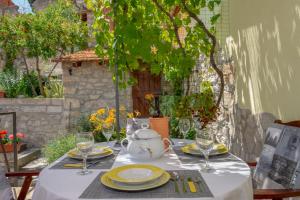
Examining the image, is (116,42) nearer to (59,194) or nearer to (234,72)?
(234,72)

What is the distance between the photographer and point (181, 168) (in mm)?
1562

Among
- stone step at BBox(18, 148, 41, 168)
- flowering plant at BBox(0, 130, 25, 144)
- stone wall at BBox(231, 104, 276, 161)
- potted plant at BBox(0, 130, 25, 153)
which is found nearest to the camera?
stone wall at BBox(231, 104, 276, 161)

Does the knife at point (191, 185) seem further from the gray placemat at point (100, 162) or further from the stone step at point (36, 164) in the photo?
the stone step at point (36, 164)

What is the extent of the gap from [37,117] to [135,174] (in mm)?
6119

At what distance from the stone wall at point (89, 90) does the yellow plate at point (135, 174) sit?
524 centimetres

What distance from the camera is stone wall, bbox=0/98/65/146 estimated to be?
6.92 m

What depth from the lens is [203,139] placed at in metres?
1.65

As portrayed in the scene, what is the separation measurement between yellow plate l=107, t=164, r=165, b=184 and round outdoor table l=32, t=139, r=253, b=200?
115 millimetres

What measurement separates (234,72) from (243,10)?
717 millimetres

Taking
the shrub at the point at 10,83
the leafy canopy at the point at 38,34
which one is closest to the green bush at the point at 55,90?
the shrub at the point at 10,83

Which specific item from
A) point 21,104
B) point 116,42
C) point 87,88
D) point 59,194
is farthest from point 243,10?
point 21,104

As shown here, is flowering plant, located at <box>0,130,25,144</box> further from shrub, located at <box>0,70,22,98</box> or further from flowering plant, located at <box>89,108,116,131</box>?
flowering plant, located at <box>89,108,116,131</box>

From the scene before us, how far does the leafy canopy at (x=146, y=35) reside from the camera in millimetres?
3268

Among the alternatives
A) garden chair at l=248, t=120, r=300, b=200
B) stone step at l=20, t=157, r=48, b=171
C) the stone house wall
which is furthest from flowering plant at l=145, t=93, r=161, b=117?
stone step at l=20, t=157, r=48, b=171
